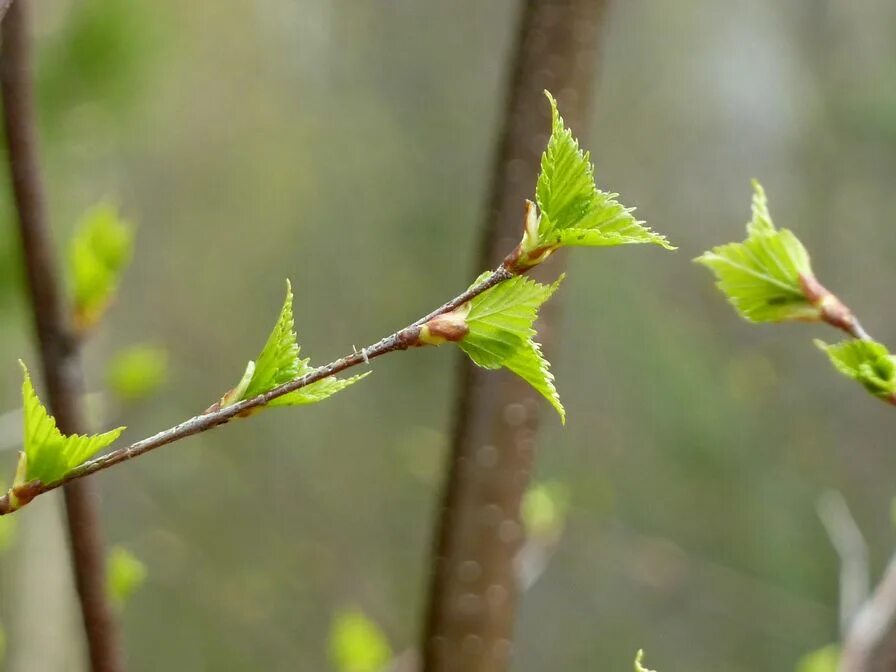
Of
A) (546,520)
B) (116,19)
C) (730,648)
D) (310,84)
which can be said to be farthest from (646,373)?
(116,19)

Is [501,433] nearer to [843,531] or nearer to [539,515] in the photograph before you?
[539,515]

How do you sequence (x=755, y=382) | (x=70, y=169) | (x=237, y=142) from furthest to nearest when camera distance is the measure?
(x=237, y=142)
(x=755, y=382)
(x=70, y=169)

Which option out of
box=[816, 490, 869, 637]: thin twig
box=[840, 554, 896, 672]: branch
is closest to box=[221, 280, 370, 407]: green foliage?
box=[840, 554, 896, 672]: branch

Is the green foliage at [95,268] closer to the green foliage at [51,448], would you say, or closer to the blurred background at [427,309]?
the green foliage at [51,448]

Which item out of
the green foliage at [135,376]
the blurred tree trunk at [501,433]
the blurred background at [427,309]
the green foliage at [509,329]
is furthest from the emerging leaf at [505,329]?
the blurred background at [427,309]

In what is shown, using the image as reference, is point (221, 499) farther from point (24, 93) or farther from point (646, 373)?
point (24, 93)

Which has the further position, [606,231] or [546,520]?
[546,520]

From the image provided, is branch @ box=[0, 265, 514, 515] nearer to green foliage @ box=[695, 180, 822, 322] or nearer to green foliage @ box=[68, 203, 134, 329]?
green foliage @ box=[695, 180, 822, 322]
